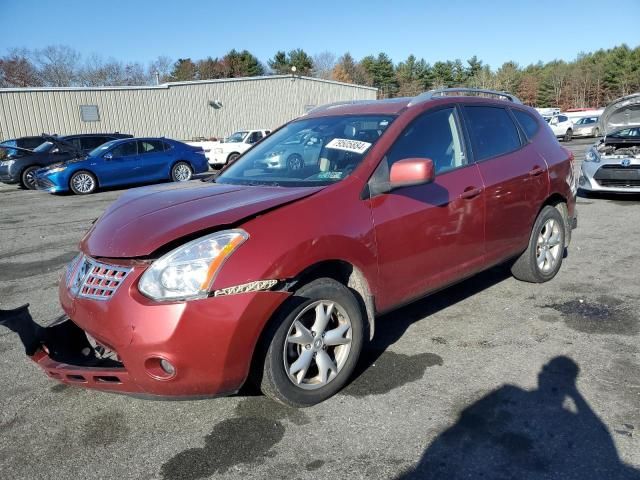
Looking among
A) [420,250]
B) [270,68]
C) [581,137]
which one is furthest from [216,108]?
[270,68]

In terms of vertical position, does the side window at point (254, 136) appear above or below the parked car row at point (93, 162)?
above

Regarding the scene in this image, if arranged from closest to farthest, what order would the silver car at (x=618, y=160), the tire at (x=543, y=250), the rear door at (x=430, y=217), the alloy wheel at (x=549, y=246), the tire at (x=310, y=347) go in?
the tire at (x=310, y=347)
the rear door at (x=430, y=217)
the tire at (x=543, y=250)
the alloy wheel at (x=549, y=246)
the silver car at (x=618, y=160)

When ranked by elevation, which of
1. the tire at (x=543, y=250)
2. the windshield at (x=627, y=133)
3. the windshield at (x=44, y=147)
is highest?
the windshield at (x=44, y=147)

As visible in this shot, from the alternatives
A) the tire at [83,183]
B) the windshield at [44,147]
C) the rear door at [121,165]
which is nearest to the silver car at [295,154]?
the tire at [83,183]

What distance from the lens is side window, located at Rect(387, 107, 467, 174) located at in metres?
3.54

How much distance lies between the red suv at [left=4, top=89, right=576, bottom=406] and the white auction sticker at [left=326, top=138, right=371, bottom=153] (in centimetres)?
1

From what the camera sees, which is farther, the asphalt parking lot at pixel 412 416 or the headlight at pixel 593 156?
the headlight at pixel 593 156

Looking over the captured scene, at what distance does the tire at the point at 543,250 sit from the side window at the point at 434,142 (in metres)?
1.36

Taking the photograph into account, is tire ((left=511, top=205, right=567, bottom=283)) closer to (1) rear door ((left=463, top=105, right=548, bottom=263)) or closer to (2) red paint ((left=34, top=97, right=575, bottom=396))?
(1) rear door ((left=463, top=105, right=548, bottom=263))

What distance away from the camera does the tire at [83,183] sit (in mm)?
14430

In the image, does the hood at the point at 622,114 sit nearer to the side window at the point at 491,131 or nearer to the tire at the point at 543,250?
the tire at the point at 543,250

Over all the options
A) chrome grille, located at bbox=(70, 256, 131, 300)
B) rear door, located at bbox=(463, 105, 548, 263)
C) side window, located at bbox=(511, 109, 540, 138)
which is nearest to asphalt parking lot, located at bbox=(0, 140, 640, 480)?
rear door, located at bbox=(463, 105, 548, 263)

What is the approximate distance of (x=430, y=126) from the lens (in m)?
3.80

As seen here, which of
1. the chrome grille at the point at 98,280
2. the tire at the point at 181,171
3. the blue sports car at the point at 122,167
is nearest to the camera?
the chrome grille at the point at 98,280
